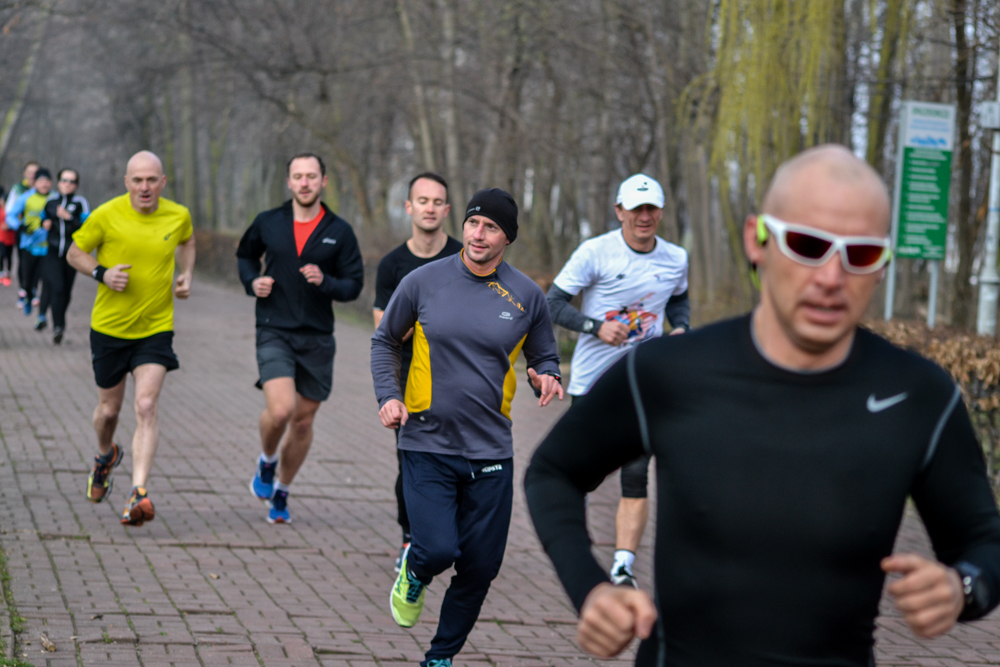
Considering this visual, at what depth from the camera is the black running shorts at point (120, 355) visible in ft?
24.2

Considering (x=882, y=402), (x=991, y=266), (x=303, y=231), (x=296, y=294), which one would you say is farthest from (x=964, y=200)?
(x=882, y=402)

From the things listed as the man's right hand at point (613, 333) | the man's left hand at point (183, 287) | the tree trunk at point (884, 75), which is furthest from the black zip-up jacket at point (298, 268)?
the tree trunk at point (884, 75)

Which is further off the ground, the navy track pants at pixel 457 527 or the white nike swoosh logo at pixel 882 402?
the white nike swoosh logo at pixel 882 402

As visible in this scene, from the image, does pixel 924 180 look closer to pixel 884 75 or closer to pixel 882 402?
pixel 884 75

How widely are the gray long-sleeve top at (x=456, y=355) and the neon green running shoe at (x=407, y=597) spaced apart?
0.53 metres

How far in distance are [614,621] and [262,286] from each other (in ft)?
18.1

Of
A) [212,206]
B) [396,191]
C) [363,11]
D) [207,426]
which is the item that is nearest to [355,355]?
[207,426]

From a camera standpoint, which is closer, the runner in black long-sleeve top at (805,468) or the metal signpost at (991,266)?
the runner in black long-sleeve top at (805,468)

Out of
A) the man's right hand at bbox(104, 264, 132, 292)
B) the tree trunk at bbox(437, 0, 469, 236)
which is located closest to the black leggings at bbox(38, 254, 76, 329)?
the tree trunk at bbox(437, 0, 469, 236)

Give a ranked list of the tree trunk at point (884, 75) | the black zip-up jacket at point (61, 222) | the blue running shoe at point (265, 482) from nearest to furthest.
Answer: the blue running shoe at point (265, 482), the tree trunk at point (884, 75), the black zip-up jacket at point (61, 222)

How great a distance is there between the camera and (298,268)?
7.53 metres

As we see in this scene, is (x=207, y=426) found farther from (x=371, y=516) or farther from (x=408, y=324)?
(x=408, y=324)

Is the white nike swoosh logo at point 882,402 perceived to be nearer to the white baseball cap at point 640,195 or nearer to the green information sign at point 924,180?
the white baseball cap at point 640,195

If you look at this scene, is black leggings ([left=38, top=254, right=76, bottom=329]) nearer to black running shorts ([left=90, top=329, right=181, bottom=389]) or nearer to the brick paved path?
the brick paved path
